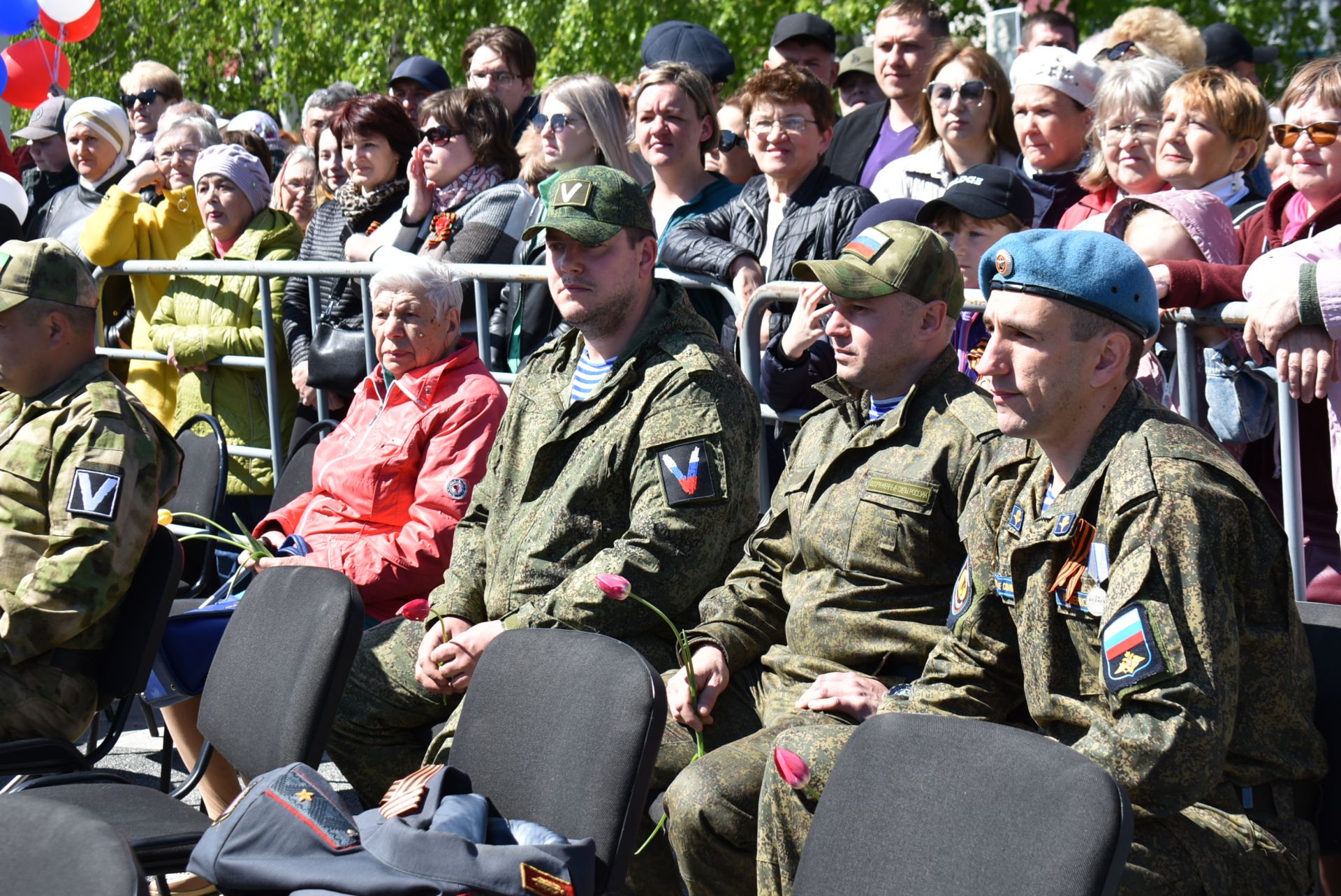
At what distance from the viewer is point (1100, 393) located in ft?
8.80

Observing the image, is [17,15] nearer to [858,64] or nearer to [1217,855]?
[858,64]

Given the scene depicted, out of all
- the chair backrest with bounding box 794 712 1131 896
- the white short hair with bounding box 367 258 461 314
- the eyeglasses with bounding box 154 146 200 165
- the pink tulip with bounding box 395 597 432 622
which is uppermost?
the eyeglasses with bounding box 154 146 200 165

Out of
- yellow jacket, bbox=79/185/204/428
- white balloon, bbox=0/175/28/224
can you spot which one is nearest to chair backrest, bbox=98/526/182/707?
yellow jacket, bbox=79/185/204/428

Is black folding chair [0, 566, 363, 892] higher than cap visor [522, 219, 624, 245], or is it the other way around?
cap visor [522, 219, 624, 245]

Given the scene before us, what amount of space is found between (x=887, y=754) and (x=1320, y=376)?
62.1 inches

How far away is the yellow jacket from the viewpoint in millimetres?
6867

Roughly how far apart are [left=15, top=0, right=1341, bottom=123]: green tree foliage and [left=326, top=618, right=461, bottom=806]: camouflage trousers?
9.70 metres

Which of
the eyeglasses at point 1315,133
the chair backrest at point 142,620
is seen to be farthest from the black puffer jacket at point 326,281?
the eyeglasses at point 1315,133

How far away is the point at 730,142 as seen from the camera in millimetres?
6219

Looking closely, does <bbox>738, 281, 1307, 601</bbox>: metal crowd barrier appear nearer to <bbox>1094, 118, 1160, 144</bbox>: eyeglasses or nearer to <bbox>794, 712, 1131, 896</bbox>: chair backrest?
<bbox>1094, 118, 1160, 144</bbox>: eyeglasses

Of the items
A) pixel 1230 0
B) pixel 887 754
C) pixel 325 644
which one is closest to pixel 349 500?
pixel 325 644

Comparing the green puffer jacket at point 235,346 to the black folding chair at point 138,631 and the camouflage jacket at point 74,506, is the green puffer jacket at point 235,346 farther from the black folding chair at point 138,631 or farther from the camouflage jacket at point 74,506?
the black folding chair at point 138,631

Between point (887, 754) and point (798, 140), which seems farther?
point (798, 140)

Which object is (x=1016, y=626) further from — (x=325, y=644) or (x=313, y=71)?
(x=313, y=71)
